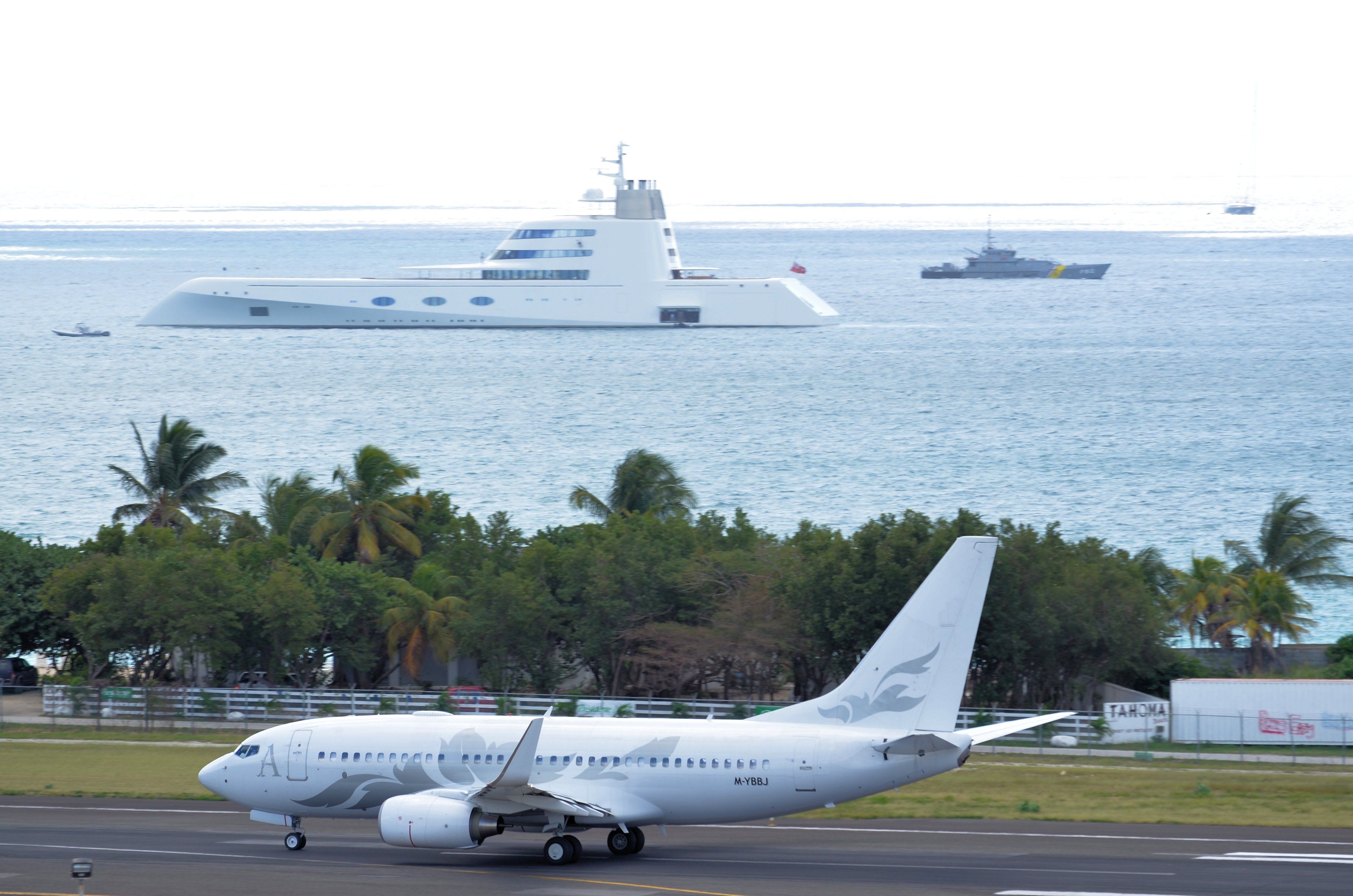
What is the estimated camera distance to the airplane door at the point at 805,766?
2200cm

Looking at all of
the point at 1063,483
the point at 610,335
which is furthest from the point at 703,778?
the point at 610,335

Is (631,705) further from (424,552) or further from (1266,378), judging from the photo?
(1266,378)

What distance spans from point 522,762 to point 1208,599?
117 ft

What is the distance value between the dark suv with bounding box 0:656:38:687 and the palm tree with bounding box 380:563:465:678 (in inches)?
493

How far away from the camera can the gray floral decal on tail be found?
22.1 meters

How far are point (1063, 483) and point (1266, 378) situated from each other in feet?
176

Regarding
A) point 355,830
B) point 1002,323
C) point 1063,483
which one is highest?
point 1002,323

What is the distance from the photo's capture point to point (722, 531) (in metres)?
48.6

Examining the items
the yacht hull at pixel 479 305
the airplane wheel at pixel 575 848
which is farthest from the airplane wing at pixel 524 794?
the yacht hull at pixel 479 305

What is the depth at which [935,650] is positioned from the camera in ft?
72.5

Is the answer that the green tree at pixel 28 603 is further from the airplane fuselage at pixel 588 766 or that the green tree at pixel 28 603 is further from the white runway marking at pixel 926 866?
the white runway marking at pixel 926 866

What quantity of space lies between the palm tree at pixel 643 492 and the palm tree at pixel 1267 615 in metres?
19.1

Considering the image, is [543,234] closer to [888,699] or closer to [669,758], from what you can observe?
[669,758]

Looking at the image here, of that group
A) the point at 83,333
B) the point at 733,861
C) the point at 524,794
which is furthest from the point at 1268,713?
the point at 83,333
